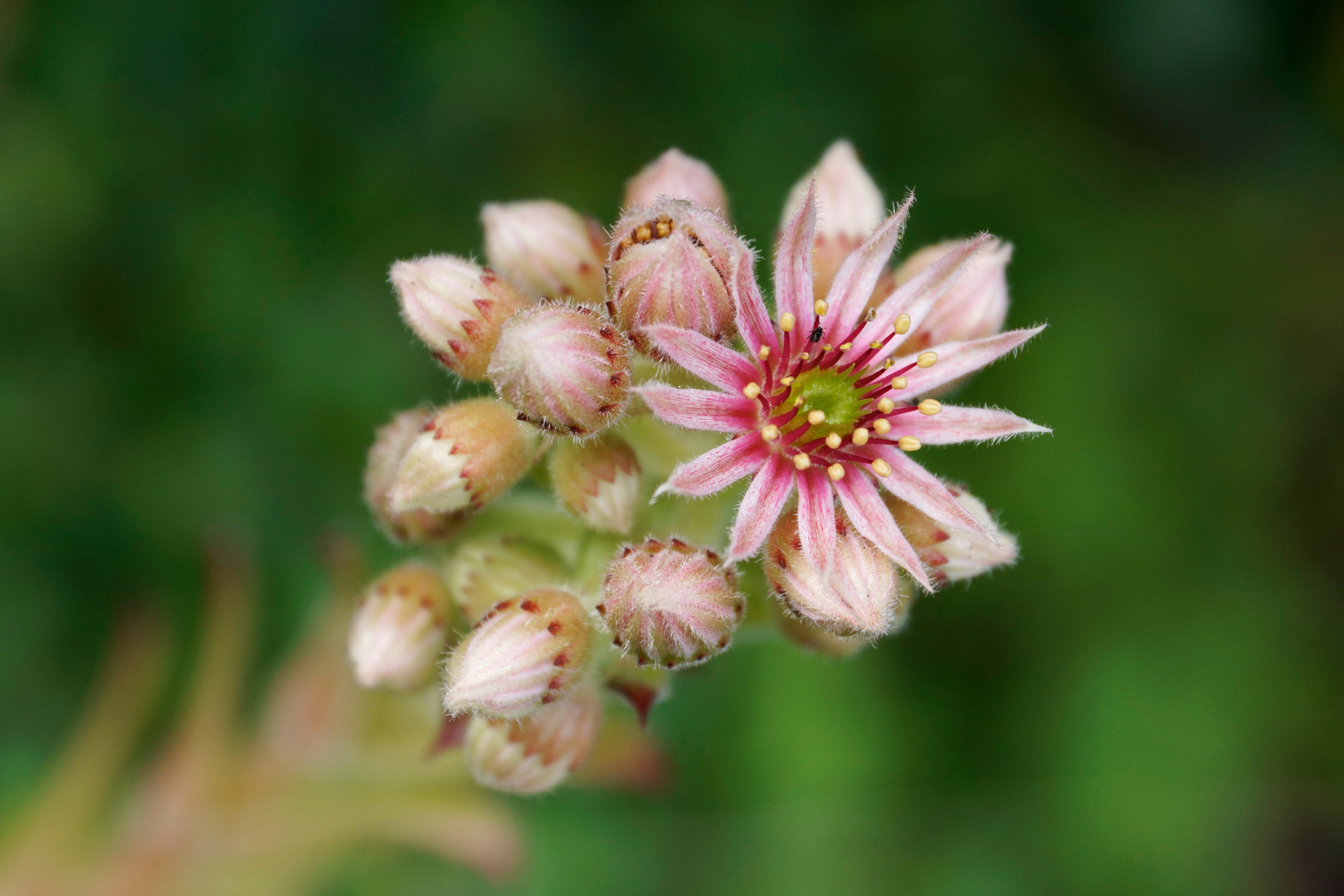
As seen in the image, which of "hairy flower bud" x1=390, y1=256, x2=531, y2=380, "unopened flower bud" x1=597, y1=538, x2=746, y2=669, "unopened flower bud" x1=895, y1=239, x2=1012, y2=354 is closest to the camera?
"unopened flower bud" x1=597, y1=538, x2=746, y2=669

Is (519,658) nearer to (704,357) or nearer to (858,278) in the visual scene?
(704,357)

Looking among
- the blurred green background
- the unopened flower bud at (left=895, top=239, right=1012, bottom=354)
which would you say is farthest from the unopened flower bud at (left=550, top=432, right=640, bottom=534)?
the blurred green background

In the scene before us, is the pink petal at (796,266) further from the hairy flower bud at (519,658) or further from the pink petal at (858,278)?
the hairy flower bud at (519,658)

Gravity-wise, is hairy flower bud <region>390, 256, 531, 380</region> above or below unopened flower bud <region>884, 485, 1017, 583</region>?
above

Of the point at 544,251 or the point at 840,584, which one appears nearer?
the point at 840,584

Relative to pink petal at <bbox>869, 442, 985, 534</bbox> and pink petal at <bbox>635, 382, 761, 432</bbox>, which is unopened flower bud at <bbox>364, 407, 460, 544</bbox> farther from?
pink petal at <bbox>869, 442, 985, 534</bbox>

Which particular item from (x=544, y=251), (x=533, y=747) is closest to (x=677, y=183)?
(x=544, y=251)
